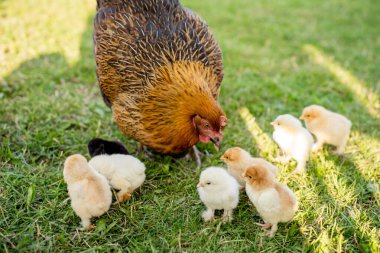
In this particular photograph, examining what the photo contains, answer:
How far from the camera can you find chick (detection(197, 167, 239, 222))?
2594mm

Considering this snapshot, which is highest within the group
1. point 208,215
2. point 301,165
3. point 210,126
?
point 210,126

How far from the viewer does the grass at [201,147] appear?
2.59 metres

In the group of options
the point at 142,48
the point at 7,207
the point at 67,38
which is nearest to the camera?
the point at 7,207

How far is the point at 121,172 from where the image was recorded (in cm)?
282

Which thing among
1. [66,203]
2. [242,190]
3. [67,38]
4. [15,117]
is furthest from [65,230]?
[67,38]

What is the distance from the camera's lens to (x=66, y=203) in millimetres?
2816

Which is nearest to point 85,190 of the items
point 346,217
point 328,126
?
point 346,217

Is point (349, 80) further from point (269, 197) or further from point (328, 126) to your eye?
point (269, 197)

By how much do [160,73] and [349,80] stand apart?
3482 mm

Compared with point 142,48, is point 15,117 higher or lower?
lower

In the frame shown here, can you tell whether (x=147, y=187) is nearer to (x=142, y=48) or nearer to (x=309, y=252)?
(x=142, y=48)

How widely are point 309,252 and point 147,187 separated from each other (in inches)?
56.0

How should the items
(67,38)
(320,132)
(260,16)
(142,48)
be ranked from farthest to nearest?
1. (260,16)
2. (67,38)
3. (320,132)
4. (142,48)

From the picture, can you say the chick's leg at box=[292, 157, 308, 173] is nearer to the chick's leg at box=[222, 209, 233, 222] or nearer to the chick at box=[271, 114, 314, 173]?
the chick at box=[271, 114, 314, 173]
